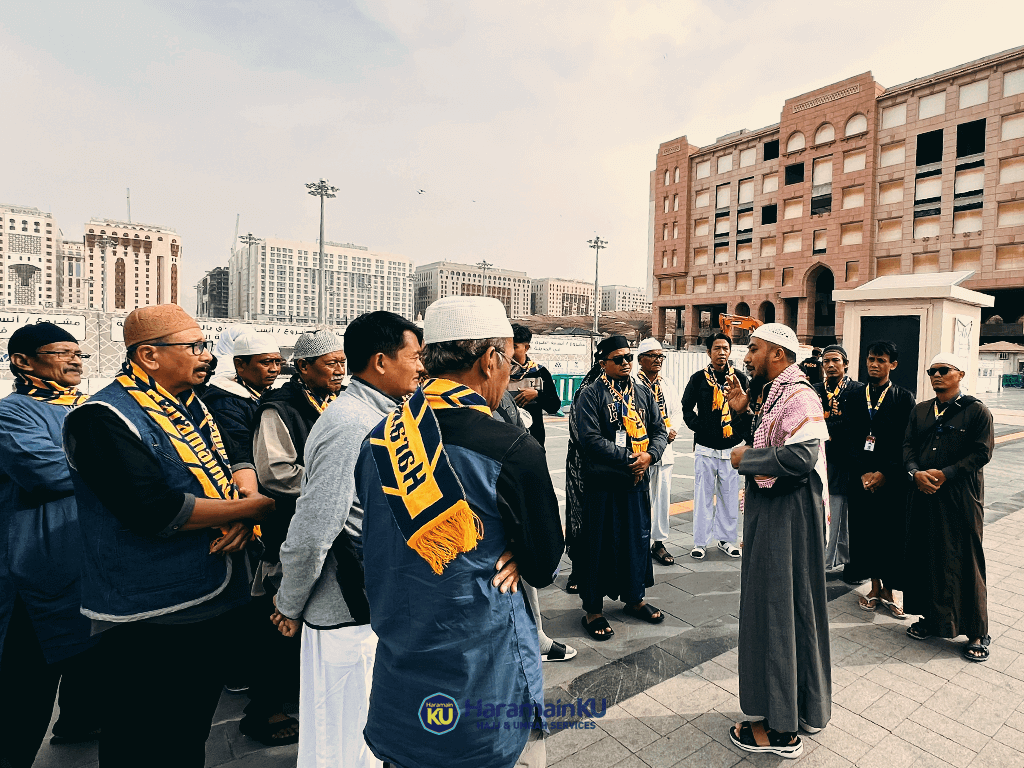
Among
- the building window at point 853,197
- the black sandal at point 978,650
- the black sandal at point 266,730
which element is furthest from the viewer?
the building window at point 853,197

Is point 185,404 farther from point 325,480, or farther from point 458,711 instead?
point 458,711

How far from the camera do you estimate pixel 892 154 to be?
43.3 meters

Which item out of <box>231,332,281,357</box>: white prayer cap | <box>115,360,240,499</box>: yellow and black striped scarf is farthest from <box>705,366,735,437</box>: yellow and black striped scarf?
<box>115,360,240,499</box>: yellow and black striped scarf

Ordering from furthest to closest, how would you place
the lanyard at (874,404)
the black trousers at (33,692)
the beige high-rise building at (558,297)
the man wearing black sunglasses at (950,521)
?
the beige high-rise building at (558,297) < the lanyard at (874,404) < the man wearing black sunglasses at (950,521) < the black trousers at (33,692)

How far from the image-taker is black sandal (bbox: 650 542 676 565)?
5.30 metres

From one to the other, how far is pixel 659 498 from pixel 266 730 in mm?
3853

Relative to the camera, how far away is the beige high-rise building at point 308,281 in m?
95.9

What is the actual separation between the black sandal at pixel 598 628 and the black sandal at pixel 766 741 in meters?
1.12

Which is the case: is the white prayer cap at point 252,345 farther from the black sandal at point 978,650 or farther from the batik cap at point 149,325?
the black sandal at point 978,650

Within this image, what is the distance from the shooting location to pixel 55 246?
11112cm

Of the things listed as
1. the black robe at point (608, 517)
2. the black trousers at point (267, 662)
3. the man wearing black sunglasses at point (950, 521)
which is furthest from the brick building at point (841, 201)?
the black trousers at point (267, 662)

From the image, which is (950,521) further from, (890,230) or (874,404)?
(890,230)

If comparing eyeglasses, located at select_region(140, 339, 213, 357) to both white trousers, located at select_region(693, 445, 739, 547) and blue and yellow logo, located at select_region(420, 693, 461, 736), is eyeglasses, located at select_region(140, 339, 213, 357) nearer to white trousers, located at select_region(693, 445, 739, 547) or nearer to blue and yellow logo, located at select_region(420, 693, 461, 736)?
blue and yellow logo, located at select_region(420, 693, 461, 736)

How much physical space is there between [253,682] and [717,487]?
4.28 m
